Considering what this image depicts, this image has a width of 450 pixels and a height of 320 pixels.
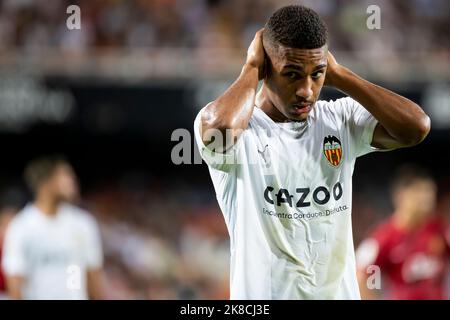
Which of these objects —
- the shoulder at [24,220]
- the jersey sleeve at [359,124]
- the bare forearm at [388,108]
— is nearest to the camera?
the bare forearm at [388,108]

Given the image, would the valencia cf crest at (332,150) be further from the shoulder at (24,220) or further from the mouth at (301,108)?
the shoulder at (24,220)

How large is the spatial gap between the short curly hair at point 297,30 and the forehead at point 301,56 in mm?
16

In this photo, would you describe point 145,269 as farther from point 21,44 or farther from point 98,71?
point 21,44

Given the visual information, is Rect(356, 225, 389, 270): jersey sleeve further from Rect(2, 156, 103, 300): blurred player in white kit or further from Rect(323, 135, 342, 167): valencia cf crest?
Rect(323, 135, 342, 167): valencia cf crest

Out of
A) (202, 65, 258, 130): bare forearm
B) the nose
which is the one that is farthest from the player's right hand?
the nose

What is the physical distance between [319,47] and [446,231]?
4.61 metres

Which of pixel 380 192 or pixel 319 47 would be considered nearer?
pixel 319 47

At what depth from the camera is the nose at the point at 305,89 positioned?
3.27 metres

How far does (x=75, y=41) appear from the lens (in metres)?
11.6

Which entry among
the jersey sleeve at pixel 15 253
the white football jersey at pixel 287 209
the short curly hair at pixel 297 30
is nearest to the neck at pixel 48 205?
the jersey sleeve at pixel 15 253

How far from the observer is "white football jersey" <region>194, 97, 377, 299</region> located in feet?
10.9

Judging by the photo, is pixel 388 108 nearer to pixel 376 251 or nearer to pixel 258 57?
pixel 258 57

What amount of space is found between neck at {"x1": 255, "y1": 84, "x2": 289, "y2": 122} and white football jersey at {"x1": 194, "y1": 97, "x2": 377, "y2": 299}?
30mm
